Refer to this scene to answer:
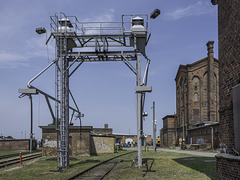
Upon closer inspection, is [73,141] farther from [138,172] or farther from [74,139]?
[138,172]

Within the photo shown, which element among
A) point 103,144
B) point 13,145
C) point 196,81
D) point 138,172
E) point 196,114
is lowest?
point 13,145

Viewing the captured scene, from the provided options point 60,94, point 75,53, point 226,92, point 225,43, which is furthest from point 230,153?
point 75,53

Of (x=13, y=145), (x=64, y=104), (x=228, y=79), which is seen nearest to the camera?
(x=228, y=79)

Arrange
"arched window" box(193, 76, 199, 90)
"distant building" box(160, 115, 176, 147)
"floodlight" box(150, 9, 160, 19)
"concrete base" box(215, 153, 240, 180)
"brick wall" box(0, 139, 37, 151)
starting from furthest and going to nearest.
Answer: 1. "distant building" box(160, 115, 176, 147)
2. "arched window" box(193, 76, 199, 90)
3. "brick wall" box(0, 139, 37, 151)
4. "floodlight" box(150, 9, 160, 19)
5. "concrete base" box(215, 153, 240, 180)

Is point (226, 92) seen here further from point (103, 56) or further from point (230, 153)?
point (103, 56)

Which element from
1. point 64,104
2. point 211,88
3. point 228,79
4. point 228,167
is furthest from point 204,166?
point 211,88

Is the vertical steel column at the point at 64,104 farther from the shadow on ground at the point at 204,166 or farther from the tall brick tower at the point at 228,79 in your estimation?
the tall brick tower at the point at 228,79

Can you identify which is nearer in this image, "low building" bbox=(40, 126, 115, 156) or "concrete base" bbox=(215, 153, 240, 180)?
"concrete base" bbox=(215, 153, 240, 180)

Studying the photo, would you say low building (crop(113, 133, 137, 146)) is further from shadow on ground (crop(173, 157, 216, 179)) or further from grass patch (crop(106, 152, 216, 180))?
grass patch (crop(106, 152, 216, 180))

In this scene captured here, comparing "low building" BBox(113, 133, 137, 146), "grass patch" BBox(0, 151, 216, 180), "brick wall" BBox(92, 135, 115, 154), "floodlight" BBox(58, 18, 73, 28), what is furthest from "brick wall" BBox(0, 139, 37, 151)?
"low building" BBox(113, 133, 137, 146)

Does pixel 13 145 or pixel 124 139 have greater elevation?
pixel 13 145

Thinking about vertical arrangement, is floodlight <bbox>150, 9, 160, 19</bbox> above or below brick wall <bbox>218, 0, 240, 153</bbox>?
above

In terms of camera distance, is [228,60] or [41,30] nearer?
[228,60]

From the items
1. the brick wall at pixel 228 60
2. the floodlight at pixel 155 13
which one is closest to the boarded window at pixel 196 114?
the floodlight at pixel 155 13
